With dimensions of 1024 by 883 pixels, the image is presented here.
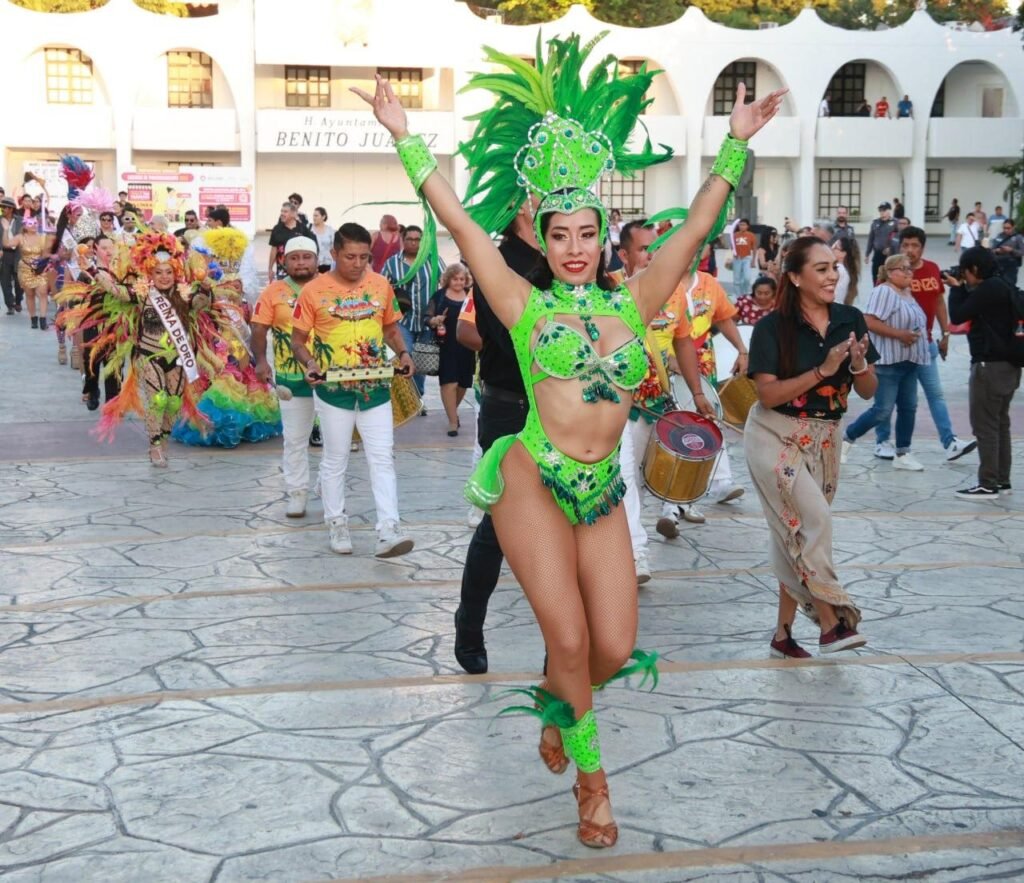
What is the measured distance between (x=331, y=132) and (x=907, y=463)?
116ft

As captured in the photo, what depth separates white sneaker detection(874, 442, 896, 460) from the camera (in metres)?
11.7

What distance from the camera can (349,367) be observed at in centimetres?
832

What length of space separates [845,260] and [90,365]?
6.69m

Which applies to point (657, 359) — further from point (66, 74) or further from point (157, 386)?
point (66, 74)

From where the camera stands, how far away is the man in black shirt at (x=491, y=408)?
5754 millimetres

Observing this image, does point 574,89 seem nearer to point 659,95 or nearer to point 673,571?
point 673,571

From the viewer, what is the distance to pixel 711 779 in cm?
492

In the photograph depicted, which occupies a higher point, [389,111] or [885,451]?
[389,111]

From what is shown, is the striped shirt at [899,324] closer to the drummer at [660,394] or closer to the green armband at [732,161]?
the drummer at [660,394]

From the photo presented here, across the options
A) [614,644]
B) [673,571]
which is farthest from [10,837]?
[673,571]

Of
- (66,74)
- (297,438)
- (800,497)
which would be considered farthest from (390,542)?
(66,74)

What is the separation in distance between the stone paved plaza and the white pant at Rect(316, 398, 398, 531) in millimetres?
323

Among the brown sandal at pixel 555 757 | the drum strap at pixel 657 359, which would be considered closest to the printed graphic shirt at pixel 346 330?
the drum strap at pixel 657 359

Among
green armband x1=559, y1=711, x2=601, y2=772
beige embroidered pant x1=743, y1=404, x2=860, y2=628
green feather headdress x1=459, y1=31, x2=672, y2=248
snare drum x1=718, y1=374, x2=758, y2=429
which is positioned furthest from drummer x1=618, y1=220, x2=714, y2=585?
green armband x1=559, y1=711, x2=601, y2=772
